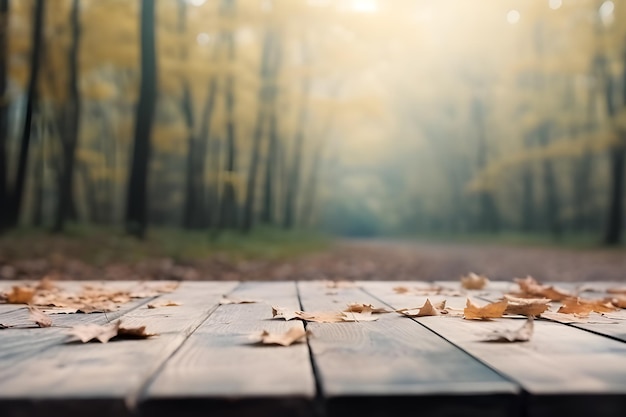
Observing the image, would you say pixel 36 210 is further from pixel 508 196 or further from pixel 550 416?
pixel 508 196

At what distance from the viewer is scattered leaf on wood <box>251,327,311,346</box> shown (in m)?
1.88

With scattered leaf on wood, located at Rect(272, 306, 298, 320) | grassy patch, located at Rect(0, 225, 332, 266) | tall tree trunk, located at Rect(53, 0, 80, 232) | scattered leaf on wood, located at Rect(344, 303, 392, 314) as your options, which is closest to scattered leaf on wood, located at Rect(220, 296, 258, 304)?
scattered leaf on wood, located at Rect(272, 306, 298, 320)

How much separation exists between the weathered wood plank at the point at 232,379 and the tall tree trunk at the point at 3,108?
35.0 feet

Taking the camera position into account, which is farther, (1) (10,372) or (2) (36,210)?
(2) (36,210)

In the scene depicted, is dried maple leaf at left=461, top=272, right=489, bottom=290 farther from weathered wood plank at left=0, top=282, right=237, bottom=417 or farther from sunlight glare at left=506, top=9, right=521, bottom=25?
sunlight glare at left=506, top=9, right=521, bottom=25

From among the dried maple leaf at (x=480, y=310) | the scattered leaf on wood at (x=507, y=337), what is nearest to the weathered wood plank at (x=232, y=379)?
the scattered leaf on wood at (x=507, y=337)

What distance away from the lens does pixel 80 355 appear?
1.75m

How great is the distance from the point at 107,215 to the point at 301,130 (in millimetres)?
10178

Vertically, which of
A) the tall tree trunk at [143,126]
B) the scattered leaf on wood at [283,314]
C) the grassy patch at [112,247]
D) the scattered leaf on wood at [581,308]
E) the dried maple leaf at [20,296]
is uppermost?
the tall tree trunk at [143,126]

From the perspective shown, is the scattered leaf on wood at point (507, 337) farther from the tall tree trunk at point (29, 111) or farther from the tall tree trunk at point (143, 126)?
the tall tree trunk at point (29, 111)

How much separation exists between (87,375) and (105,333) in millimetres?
498

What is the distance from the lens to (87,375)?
1.50 metres

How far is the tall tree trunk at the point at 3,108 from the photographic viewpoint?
11.7 metres

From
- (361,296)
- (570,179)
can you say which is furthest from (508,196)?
(361,296)
